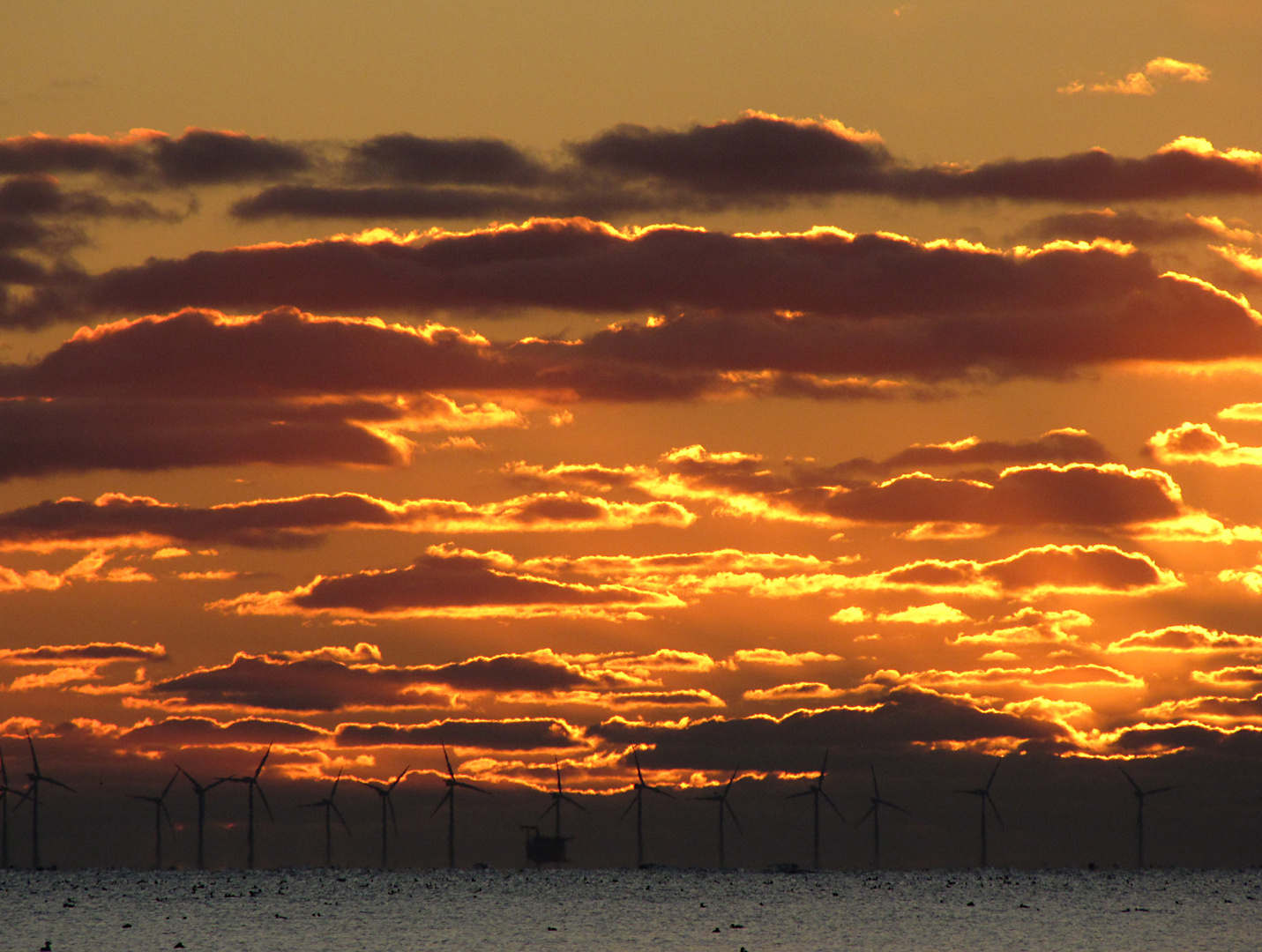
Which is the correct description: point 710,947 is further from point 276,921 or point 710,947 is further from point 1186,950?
point 276,921

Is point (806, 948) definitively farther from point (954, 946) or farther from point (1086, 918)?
point (1086, 918)

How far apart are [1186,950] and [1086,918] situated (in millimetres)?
52311

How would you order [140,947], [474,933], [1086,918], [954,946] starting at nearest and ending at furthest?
[140,947] → [954,946] → [474,933] → [1086,918]

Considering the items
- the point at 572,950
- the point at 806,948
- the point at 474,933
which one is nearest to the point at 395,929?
the point at 474,933

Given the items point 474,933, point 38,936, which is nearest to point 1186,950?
point 474,933

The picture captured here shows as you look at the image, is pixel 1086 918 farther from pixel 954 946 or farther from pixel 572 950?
pixel 572 950

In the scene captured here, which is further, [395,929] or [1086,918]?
[1086,918]

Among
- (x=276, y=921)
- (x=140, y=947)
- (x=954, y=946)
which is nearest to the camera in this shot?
(x=140, y=947)

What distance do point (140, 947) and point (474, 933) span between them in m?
34.8

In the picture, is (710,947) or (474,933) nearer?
(710,947)

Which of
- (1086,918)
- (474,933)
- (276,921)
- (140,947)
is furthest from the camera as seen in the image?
(1086,918)

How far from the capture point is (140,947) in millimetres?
141500

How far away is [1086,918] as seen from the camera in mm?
199500

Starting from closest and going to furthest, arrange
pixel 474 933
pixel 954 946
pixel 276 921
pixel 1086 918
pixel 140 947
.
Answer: pixel 140 947 < pixel 954 946 < pixel 474 933 < pixel 276 921 < pixel 1086 918
